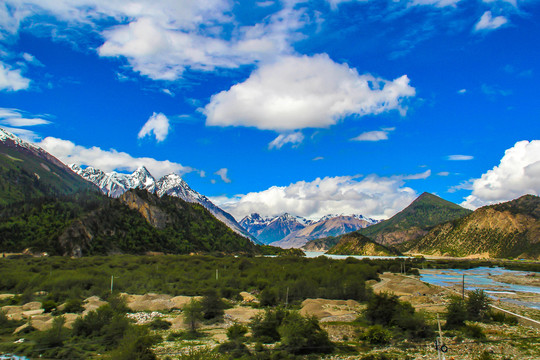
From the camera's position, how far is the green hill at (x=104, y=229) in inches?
4904

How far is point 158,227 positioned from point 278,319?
151 meters

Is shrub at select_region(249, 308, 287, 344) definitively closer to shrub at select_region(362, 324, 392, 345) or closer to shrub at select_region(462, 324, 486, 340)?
shrub at select_region(362, 324, 392, 345)

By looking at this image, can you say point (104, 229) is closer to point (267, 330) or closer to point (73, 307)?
point (73, 307)

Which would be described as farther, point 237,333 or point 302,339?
point 237,333

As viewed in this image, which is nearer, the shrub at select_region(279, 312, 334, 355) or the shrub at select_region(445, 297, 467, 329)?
the shrub at select_region(279, 312, 334, 355)

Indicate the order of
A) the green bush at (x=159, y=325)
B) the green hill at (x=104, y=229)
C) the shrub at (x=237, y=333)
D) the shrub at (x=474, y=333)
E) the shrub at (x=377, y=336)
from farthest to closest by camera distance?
the green hill at (x=104, y=229), the green bush at (x=159, y=325), the shrub at (x=474, y=333), the shrub at (x=237, y=333), the shrub at (x=377, y=336)

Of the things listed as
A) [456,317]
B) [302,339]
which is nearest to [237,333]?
[302,339]

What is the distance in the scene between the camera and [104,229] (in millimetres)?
142375

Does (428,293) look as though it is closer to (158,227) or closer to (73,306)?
(73,306)

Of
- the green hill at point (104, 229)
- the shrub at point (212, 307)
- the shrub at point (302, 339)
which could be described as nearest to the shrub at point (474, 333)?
the shrub at point (302, 339)

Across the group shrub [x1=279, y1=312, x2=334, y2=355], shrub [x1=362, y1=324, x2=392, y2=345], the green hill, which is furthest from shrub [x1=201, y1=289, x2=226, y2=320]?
the green hill

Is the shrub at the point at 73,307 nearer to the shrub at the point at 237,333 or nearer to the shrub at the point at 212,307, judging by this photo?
the shrub at the point at 212,307

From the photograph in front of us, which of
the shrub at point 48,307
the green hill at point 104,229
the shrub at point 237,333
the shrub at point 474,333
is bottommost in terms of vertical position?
the shrub at point 48,307

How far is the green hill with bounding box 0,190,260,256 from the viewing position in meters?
125
